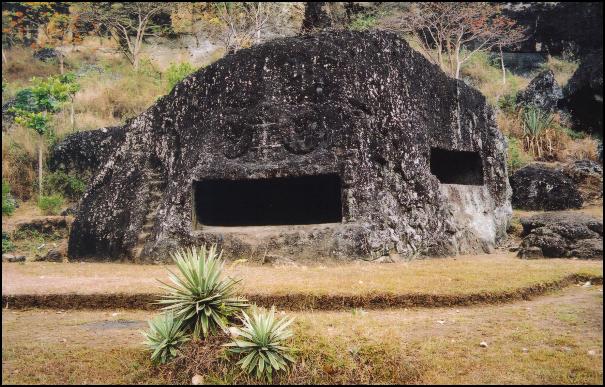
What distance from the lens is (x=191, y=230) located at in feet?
35.3

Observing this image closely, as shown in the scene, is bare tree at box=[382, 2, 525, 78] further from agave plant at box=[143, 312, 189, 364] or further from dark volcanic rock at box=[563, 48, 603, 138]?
agave plant at box=[143, 312, 189, 364]

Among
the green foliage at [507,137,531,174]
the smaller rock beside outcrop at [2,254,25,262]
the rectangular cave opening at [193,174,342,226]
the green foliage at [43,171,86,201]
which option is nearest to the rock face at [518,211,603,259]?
the rectangular cave opening at [193,174,342,226]

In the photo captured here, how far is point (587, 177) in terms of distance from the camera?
18484mm

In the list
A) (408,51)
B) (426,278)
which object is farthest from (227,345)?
(408,51)

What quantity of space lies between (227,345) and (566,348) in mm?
3027

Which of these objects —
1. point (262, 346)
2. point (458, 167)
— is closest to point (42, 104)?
point (458, 167)

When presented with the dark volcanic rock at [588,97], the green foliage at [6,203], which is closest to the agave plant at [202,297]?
the dark volcanic rock at [588,97]

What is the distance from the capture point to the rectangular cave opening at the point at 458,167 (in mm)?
14305

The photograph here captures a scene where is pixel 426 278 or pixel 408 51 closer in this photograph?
pixel 426 278

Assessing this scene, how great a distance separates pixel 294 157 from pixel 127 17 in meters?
22.0

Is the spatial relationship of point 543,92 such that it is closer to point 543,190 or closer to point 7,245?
point 543,190

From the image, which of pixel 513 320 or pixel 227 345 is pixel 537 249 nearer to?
pixel 513 320

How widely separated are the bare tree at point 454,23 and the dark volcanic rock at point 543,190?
8776mm

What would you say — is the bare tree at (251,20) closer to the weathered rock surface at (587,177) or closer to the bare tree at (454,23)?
the bare tree at (454,23)
